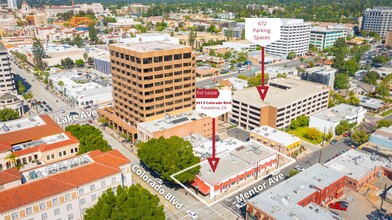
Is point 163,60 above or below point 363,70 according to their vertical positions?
above

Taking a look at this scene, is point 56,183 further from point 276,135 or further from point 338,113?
point 338,113

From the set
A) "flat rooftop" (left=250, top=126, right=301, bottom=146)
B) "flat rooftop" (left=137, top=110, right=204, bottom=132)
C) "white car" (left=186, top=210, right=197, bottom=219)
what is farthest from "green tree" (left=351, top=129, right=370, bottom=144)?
"white car" (left=186, top=210, right=197, bottom=219)

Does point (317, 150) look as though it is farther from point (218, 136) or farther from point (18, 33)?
point (18, 33)

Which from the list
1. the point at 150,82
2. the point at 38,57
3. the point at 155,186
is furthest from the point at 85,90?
the point at 155,186

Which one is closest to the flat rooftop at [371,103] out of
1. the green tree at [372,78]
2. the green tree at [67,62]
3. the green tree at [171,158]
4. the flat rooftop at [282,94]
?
the flat rooftop at [282,94]

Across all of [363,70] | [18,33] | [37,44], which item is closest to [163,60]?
[37,44]

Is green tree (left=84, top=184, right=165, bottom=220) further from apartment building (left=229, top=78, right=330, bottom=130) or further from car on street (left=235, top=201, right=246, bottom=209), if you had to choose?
apartment building (left=229, top=78, right=330, bottom=130)
